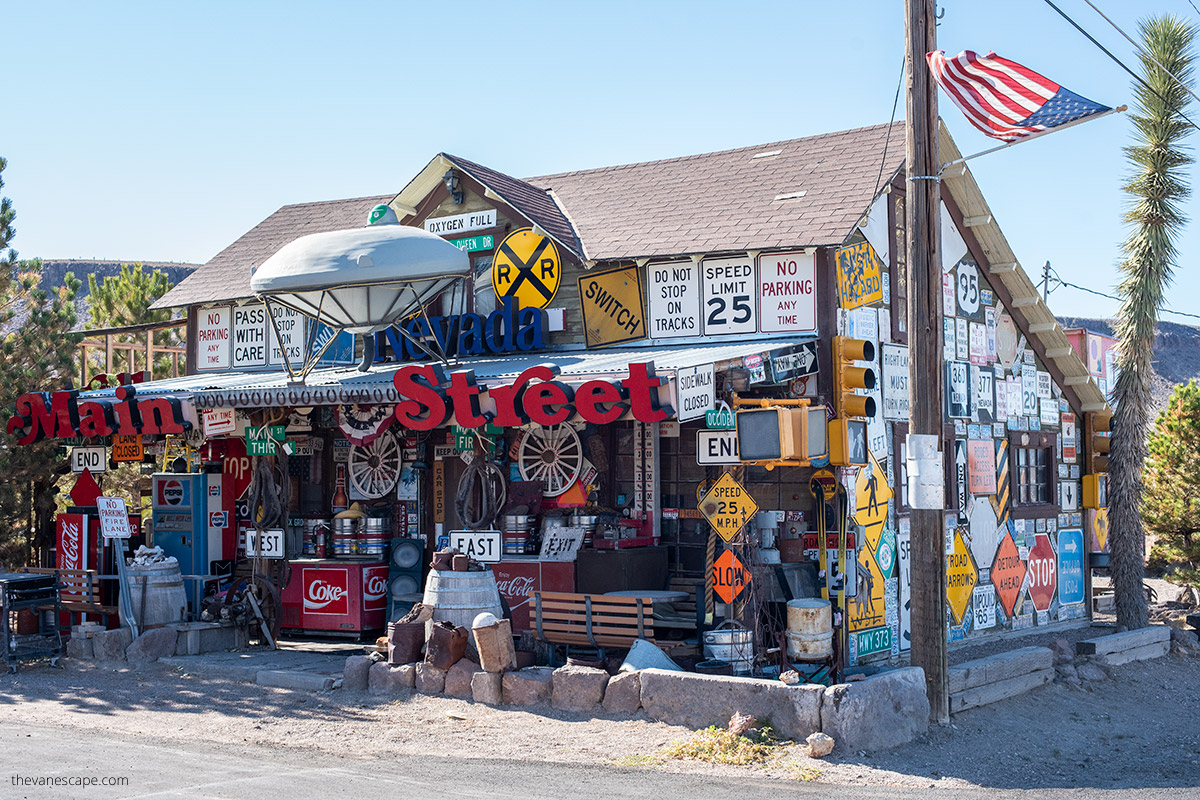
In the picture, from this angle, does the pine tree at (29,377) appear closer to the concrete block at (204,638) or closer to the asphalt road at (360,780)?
the concrete block at (204,638)

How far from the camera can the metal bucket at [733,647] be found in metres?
10.7

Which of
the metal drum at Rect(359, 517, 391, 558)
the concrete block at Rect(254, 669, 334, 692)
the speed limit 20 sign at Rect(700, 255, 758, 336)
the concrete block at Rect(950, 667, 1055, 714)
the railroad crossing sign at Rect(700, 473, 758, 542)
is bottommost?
the concrete block at Rect(950, 667, 1055, 714)

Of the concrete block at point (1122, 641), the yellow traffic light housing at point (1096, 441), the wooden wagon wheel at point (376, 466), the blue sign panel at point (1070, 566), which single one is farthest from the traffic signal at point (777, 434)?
the yellow traffic light housing at point (1096, 441)

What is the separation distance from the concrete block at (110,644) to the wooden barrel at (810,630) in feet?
25.4

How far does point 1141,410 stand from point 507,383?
384 inches

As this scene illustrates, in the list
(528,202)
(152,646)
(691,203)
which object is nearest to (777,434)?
(691,203)

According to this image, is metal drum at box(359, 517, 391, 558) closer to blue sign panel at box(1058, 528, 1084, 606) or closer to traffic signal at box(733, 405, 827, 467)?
traffic signal at box(733, 405, 827, 467)

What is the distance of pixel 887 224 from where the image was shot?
46.3ft

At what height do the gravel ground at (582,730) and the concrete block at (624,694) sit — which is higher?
the concrete block at (624,694)

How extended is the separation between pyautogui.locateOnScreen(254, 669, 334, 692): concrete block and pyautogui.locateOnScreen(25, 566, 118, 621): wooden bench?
2781 mm

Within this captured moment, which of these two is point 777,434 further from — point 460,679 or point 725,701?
point 460,679

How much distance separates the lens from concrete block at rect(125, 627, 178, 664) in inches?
523

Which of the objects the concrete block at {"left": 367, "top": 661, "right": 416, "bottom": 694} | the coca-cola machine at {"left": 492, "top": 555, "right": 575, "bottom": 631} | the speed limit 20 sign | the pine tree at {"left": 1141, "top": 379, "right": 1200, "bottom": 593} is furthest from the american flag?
the pine tree at {"left": 1141, "top": 379, "right": 1200, "bottom": 593}

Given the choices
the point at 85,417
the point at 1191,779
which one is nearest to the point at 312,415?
the point at 85,417
